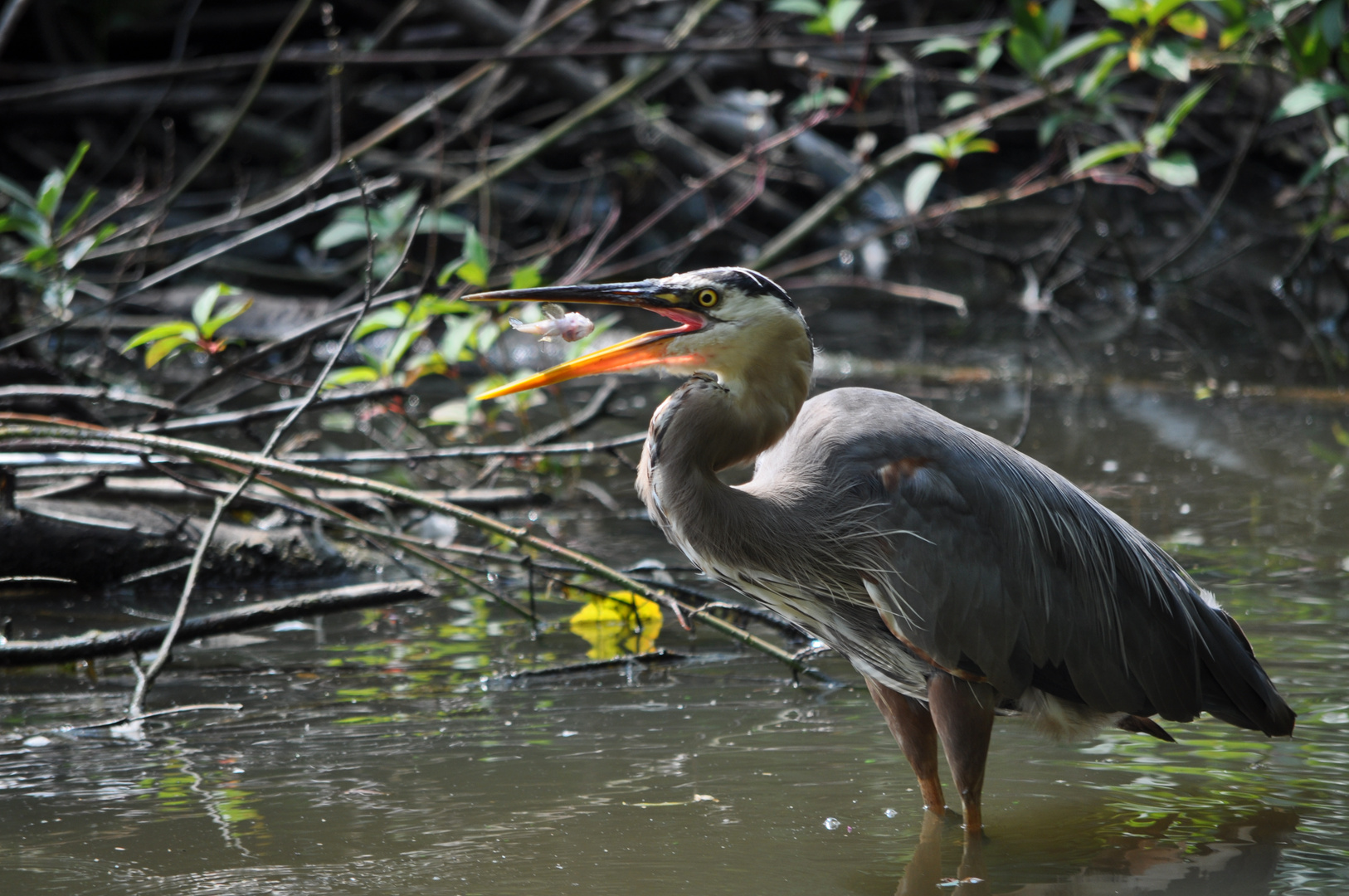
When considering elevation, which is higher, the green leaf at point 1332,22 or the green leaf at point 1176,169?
the green leaf at point 1332,22

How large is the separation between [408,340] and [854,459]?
80.6 inches

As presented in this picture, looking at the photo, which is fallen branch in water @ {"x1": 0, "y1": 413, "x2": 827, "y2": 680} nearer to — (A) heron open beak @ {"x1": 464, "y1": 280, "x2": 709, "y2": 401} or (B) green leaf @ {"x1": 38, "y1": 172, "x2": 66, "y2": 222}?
(A) heron open beak @ {"x1": 464, "y1": 280, "x2": 709, "y2": 401}

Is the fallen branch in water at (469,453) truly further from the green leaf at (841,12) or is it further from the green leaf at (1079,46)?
the green leaf at (1079,46)

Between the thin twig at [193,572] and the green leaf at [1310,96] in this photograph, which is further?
the green leaf at [1310,96]

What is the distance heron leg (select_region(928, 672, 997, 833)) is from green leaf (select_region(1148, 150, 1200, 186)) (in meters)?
3.93

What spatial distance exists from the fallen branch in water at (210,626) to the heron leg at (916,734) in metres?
1.27

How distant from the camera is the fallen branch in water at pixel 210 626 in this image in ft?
11.9

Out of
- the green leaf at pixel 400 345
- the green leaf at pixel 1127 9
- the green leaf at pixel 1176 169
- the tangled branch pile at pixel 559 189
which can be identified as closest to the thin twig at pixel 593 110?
the tangled branch pile at pixel 559 189

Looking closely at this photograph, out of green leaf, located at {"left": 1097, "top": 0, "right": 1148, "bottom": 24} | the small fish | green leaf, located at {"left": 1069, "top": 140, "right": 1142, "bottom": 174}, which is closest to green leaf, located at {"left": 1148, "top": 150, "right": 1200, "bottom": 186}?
green leaf, located at {"left": 1069, "top": 140, "right": 1142, "bottom": 174}

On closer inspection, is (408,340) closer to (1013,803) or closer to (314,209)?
(314,209)

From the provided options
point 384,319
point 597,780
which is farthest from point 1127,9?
point 597,780

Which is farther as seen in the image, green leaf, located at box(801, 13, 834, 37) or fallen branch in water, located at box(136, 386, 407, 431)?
green leaf, located at box(801, 13, 834, 37)

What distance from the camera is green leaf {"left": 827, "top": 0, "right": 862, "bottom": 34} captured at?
6129mm

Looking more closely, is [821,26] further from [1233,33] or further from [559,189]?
[559,189]
